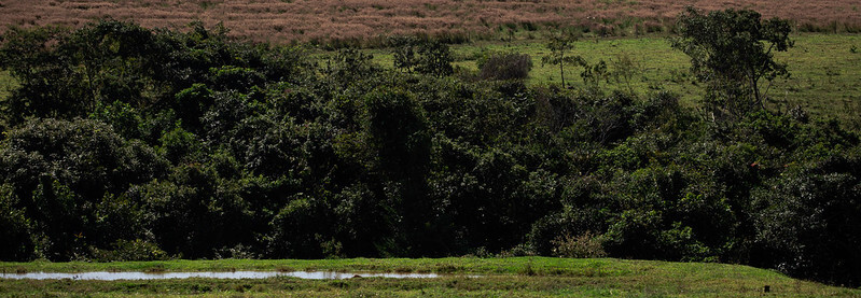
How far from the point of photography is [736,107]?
44938 mm

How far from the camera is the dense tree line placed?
1070 inches

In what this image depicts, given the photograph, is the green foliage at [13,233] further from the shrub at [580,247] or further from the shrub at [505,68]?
the shrub at [505,68]

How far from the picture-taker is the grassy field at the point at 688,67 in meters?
48.1

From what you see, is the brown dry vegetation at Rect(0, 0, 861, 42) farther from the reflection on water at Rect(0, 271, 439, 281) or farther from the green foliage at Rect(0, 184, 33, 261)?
the reflection on water at Rect(0, 271, 439, 281)

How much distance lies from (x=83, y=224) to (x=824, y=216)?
28496 mm

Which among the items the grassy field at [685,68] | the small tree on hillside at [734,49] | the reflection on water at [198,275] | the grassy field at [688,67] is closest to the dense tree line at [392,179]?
the reflection on water at [198,275]

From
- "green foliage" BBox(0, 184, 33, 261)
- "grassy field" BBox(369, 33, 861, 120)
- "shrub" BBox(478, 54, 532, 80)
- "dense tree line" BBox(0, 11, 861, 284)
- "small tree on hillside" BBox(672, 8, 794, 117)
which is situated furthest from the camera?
"shrub" BBox(478, 54, 532, 80)

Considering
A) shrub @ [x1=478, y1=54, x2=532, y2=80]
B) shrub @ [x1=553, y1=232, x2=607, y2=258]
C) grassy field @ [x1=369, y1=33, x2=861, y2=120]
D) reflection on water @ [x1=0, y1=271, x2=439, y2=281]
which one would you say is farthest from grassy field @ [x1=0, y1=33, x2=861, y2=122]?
reflection on water @ [x1=0, y1=271, x2=439, y2=281]

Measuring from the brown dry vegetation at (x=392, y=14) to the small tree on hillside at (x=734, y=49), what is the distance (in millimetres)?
30845

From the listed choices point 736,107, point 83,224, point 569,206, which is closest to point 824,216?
point 569,206

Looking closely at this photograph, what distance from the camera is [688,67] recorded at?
55.2 metres

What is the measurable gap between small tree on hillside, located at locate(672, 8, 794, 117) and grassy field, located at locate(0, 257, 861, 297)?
22287 millimetres

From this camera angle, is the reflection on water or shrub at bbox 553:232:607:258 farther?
shrub at bbox 553:232:607:258

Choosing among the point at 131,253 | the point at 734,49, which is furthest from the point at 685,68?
the point at 131,253
